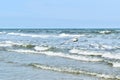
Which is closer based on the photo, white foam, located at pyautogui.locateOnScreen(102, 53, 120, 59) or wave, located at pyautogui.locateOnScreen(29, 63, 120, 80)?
wave, located at pyautogui.locateOnScreen(29, 63, 120, 80)

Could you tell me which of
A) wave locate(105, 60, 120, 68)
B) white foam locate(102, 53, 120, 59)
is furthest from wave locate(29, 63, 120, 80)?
white foam locate(102, 53, 120, 59)

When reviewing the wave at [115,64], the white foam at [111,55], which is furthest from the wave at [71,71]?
the white foam at [111,55]

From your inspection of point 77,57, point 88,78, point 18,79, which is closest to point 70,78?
point 88,78

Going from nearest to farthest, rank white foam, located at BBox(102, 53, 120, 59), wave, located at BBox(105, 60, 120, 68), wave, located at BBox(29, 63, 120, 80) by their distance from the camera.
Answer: wave, located at BBox(29, 63, 120, 80) → wave, located at BBox(105, 60, 120, 68) → white foam, located at BBox(102, 53, 120, 59)

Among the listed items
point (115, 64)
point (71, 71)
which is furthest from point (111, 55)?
point (71, 71)

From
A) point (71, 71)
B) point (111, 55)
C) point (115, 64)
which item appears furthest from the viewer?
point (111, 55)

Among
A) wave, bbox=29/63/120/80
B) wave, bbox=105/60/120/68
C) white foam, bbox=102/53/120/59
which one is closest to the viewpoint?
wave, bbox=29/63/120/80

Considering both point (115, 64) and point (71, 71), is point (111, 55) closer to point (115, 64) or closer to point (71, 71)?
point (115, 64)

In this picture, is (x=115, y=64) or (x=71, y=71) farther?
(x=115, y=64)

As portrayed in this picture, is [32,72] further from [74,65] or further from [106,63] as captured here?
[106,63]

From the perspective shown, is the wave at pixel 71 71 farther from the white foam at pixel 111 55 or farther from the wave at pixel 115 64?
the white foam at pixel 111 55

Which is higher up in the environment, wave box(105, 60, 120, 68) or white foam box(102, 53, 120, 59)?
wave box(105, 60, 120, 68)

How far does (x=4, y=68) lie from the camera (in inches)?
682

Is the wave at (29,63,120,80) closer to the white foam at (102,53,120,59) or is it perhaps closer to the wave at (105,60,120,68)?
the wave at (105,60,120,68)
